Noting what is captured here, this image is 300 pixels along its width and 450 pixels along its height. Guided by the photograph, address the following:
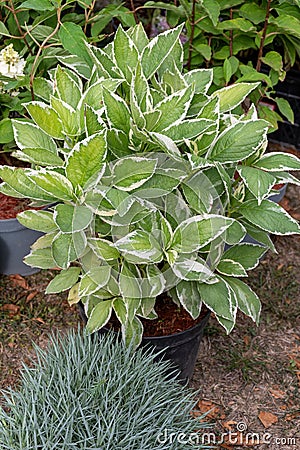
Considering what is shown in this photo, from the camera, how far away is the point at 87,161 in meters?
Answer: 1.24

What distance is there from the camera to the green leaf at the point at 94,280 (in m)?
1.43

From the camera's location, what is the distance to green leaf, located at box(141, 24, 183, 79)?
1.42 m

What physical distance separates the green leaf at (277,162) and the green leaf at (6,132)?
0.82m

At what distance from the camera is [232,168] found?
1540mm

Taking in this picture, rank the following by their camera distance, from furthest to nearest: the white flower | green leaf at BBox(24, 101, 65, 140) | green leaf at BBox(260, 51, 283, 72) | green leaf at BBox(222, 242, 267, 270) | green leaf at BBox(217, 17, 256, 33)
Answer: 1. green leaf at BBox(260, 51, 283, 72)
2. green leaf at BBox(217, 17, 256, 33)
3. the white flower
4. green leaf at BBox(222, 242, 267, 270)
5. green leaf at BBox(24, 101, 65, 140)

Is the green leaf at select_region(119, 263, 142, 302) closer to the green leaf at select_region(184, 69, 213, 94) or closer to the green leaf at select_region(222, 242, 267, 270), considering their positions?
the green leaf at select_region(222, 242, 267, 270)

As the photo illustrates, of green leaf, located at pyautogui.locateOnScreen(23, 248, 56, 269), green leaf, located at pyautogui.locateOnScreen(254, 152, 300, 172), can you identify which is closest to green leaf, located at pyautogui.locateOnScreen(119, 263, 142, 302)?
green leaf, located at pyautogui.locateOnScreen(23, 248, 56, 269)

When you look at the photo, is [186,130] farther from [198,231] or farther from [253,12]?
[253,12]

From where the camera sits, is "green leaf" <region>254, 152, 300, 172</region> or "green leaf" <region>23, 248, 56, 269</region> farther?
"green leaf" <region>23, 248, 56, 269</region>

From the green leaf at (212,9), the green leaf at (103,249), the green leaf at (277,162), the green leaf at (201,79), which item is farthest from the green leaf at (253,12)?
the green leaf at (103,249)

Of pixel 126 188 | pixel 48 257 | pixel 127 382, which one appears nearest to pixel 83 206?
pixel 126 188

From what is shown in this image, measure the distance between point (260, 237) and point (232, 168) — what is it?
21cm

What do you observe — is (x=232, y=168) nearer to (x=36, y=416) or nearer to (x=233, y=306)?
(x=233, y=306)

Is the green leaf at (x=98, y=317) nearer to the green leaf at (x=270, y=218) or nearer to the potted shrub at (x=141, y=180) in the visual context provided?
the potted shrub at (x=141, y=180)
